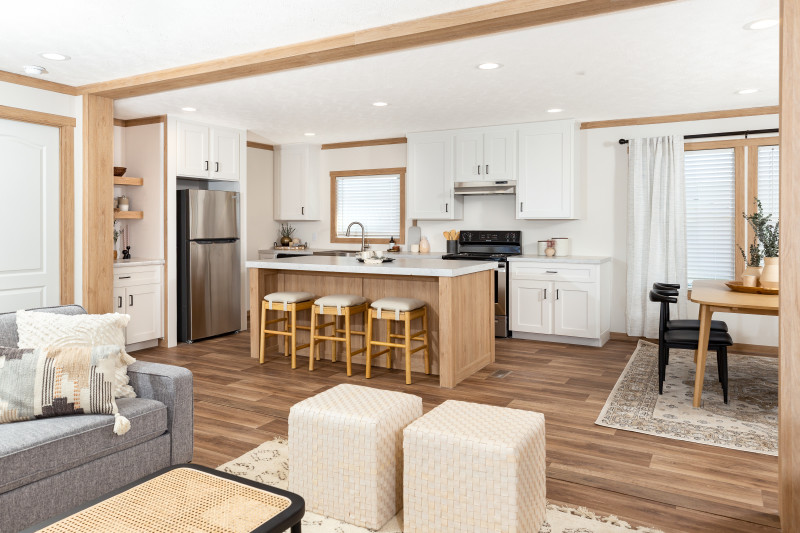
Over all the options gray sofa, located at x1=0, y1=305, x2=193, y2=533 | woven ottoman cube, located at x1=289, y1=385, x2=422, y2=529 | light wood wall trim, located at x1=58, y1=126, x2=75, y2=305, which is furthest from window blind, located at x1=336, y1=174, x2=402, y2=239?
woven ottoman cube, located at x1=289, y1=385, x2=422, y2=529

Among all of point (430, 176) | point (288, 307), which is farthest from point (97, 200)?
point (430, 176)

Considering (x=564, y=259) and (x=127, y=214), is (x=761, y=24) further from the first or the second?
(x=127, y=214)

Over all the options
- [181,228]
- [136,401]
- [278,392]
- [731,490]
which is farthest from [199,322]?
[731,490]

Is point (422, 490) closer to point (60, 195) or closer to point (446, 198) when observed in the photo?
point (60, 195)

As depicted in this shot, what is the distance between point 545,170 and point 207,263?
371 centimetres

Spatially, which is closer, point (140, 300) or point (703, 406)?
point (703, 406)

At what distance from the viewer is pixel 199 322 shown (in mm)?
6023

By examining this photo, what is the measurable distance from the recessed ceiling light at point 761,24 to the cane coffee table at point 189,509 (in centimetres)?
344

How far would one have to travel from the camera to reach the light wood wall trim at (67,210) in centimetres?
485

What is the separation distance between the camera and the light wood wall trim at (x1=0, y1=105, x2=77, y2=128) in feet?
14.5

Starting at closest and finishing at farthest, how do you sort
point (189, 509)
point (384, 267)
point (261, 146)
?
point (189, 509) → point (384, 267) → point (261, 146)

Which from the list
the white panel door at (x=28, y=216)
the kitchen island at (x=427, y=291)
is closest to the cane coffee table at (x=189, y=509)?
the kitchen island at (x=427, y=291)

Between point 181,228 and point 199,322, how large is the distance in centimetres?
99

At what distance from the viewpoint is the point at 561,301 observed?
593 cm
